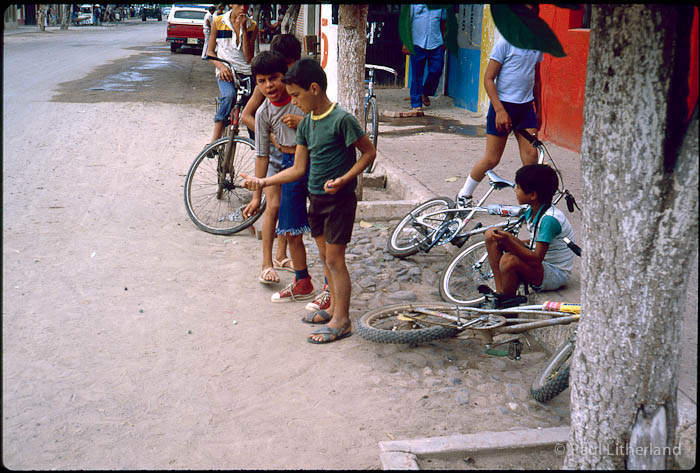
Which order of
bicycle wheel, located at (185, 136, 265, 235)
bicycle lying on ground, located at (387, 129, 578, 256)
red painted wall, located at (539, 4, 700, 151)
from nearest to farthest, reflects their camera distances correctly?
bicycle lying on ground, located at (387, 129, 578, 256)
bicycle wheel, located at (185, 136, 265, 235)
red painted wall, located at (539, 4, 700, 151)

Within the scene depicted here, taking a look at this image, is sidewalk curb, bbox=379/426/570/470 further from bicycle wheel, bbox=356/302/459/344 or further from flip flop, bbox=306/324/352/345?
flip flop, bbox=306/324/352/345

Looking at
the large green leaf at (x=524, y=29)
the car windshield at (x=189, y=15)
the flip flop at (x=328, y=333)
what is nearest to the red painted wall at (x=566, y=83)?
the flip flop at (x=328, y=333)

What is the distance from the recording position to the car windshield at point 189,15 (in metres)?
28.0

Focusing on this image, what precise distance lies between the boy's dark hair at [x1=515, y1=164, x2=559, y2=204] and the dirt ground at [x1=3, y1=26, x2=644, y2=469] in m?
0.97

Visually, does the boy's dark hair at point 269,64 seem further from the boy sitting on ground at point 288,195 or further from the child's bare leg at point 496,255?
the child's bare leg at point 496,255

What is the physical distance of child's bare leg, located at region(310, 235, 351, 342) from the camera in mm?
4258

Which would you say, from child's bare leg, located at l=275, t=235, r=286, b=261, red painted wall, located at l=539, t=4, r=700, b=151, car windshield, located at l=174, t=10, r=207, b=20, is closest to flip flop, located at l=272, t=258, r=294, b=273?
child's bare leg, located at l=275, t=235, r=286, b=261

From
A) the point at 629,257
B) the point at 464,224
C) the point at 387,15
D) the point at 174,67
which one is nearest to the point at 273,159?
the point at 464,224

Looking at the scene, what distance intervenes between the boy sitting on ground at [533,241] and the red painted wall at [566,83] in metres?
4.58

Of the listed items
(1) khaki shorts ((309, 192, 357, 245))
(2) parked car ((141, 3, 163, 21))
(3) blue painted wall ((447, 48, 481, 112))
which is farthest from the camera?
(2) parked car ((141, 3, 163, 21))

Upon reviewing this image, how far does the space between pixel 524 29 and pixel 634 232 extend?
0.85 meters

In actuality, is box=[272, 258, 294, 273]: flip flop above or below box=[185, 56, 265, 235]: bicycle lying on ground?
below

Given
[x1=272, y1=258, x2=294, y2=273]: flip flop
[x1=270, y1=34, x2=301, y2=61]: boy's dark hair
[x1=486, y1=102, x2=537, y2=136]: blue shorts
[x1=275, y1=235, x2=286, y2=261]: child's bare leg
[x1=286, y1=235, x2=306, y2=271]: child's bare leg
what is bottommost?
[x1=272, y1=258, x2=294, y2=273]: flip flop

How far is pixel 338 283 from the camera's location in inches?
170
